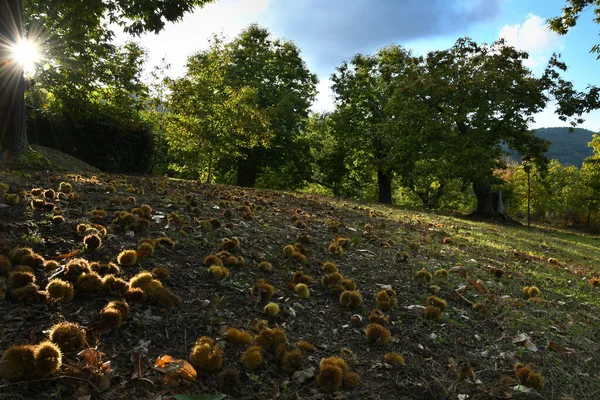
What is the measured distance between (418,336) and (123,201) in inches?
155

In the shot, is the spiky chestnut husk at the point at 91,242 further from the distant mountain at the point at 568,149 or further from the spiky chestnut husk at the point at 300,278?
the distant mountain at the point at 568,149

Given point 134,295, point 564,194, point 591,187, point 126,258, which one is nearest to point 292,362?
point 134,295

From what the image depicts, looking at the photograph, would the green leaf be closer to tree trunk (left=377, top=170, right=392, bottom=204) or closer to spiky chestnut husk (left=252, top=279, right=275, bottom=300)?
spiky chestnut husk (left=252, top=279, right=275, bottom=300)

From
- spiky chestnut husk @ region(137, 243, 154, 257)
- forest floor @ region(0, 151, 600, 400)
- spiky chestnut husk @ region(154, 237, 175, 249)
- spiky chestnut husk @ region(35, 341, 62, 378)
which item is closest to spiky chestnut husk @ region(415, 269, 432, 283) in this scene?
forest floor @ region(0, 151, 600, 400)

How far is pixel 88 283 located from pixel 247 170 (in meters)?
23.5

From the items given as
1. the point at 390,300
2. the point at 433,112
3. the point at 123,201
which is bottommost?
the point at 390,300

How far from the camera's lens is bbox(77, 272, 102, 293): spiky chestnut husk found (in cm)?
230

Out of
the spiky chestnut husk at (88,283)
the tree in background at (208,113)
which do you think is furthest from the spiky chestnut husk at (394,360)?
the tree in background at (208,113)

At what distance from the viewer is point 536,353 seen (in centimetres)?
291

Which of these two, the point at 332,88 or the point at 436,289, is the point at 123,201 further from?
the point at 332,88

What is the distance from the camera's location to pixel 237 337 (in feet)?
7.28

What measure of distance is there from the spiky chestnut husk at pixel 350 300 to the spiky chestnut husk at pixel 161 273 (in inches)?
57.4

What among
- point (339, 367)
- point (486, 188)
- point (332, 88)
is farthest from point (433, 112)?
point (339, 367)

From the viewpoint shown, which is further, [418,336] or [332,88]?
[332,88]
